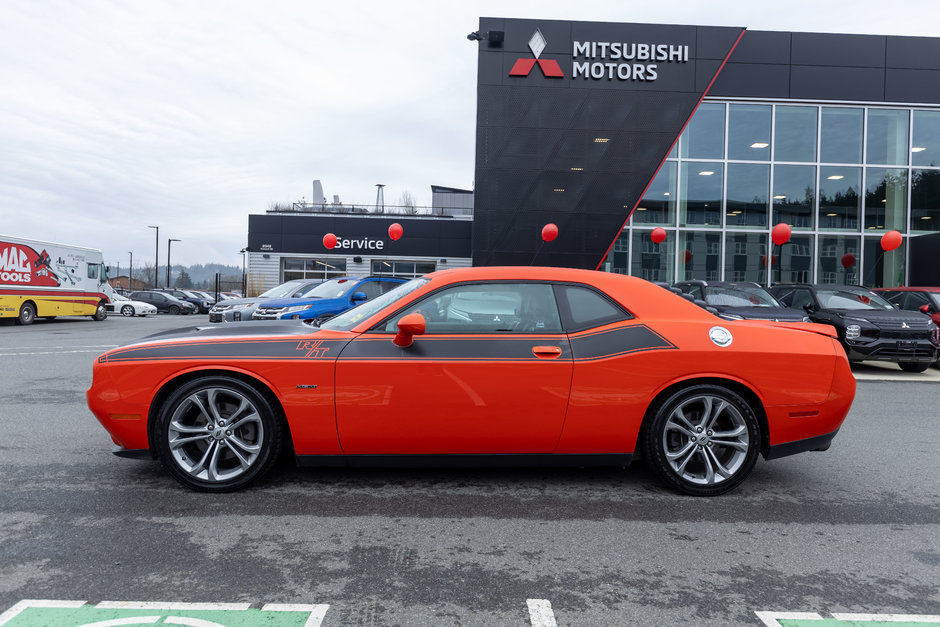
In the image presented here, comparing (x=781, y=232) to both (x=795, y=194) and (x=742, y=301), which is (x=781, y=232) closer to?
(x=795, y=194)

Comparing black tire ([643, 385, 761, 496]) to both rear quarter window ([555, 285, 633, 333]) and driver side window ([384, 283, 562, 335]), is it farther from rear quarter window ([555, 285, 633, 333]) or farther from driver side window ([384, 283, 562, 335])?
driver side window ([384, 283, 562, 335])

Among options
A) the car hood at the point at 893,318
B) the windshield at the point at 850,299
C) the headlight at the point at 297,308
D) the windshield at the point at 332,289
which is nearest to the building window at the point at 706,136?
the windshield at the point at 850,299

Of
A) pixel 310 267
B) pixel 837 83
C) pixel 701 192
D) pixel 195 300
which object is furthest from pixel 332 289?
pixel 195 300

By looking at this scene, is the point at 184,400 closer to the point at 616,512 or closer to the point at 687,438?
the point at 616,512

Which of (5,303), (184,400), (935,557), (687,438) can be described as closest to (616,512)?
(687,438)

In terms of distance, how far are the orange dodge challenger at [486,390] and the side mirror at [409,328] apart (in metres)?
0.01

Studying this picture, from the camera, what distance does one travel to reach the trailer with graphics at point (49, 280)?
19.2 meters

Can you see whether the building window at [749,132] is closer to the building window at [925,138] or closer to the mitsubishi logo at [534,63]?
the building window at [925,138]

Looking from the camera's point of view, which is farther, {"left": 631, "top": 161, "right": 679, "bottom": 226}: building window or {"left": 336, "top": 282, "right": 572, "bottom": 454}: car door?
{"left": 631, "top": 161, "right": 679, "bottom": 226}: building window

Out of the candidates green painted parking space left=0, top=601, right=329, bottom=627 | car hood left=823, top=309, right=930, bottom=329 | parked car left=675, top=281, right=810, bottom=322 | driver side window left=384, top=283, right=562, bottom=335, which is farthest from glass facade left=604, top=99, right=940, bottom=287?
green painted parking space left=0, top=601, right=329, bottom=627

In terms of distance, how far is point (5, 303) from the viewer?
19.2m

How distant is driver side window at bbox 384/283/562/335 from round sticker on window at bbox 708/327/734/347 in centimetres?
98

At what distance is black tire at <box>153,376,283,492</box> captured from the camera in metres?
3.60

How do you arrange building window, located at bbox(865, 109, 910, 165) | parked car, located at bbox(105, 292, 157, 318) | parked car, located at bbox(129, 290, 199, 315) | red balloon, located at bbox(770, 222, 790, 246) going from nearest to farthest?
red balloon, located at bbox(770, 222, 790, 246) → building window, located at bbox(865, 109, 910, 165) → parked car, located at bbox(105, 292, 157, 318) → parked car, located at bbox(129, 290, 199, 315)
